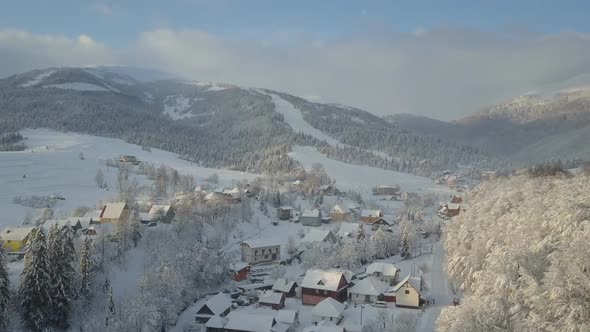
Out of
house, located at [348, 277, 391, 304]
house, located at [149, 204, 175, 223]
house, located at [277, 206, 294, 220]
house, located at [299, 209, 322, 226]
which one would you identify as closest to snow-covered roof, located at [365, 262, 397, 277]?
house, located at [348, 277, 391, 304]

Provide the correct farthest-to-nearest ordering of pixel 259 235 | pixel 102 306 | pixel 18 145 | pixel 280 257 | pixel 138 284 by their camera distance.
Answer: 1. pixel 18 145
2. pixel 259 235
3. pixel 280 257
4. pixel 138 284
5. pixel 102 306

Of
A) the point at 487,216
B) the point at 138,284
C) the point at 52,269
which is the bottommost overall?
the point at 138,284

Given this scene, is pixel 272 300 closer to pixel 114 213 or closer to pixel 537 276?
pixel 114 213

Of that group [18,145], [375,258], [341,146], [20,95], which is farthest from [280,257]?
[20,95]

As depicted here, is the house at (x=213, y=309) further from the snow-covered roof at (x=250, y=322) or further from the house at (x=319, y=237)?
the house at (x=319, y=237)

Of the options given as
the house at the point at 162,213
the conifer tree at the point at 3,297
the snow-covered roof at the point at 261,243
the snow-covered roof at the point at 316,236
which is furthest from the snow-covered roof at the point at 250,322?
the snow-covered roof at the point at 316,236

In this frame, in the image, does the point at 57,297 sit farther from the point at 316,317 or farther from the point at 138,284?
the point at 316,317

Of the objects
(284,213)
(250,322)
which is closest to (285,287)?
(250,322)
